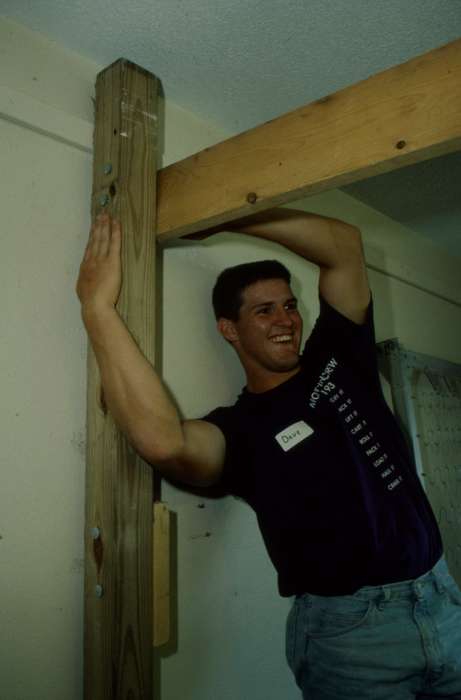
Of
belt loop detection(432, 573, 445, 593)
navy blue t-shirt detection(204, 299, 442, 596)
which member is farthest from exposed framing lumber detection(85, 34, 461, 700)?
belt loop detection(432, 573, 445, 593)

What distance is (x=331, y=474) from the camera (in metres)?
1.19

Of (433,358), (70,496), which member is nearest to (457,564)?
(433,358)

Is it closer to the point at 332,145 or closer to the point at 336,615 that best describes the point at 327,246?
the point at 332,145

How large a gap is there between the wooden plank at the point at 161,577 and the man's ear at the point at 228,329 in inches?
20.7

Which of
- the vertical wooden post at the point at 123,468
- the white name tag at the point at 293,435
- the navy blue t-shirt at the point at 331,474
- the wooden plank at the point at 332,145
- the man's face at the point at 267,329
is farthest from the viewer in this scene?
the man's face at the point at 267,329

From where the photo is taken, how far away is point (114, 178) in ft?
3.85

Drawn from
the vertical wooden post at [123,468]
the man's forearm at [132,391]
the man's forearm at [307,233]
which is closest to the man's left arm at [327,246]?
the man's forearm at [307,233]

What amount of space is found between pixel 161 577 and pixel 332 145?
0.92 meters

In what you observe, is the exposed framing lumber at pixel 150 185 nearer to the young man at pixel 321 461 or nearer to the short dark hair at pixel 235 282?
the young man at pixel 321 461

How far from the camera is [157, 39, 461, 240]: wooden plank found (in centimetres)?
84

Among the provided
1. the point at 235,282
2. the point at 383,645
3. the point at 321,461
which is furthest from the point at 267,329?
the point at 383,645

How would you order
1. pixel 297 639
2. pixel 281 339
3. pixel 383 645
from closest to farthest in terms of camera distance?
pixel 383 645
pixel 297 639
pixel 281 339

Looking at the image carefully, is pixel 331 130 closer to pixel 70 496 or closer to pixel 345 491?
pixel 345 491

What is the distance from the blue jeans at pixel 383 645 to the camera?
1049 millimetres
